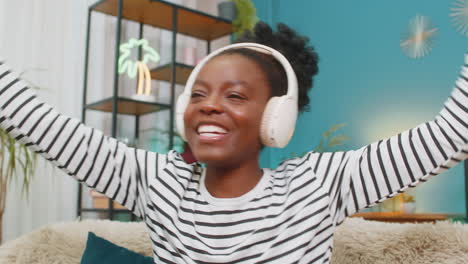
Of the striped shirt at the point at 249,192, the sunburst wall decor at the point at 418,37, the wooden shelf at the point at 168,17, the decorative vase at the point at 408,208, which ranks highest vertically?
the wooden shelf at the point at 168,17

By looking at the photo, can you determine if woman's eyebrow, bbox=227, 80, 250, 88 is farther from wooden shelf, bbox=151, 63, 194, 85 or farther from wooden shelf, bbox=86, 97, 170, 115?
wooden shelf, bbox=151, 63, 194, 85

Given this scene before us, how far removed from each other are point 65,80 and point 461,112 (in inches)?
108

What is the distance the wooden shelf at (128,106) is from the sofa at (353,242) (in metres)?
1.60

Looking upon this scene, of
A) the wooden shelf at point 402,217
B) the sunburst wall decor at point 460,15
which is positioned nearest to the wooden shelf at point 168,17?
the sunburst wall decor at point 460,15

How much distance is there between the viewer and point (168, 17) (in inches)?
126

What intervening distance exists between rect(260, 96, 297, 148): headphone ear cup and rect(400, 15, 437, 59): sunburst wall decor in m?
2.72

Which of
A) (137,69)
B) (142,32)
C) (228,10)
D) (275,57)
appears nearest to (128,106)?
(137,69)

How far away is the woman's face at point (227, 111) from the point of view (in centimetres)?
78

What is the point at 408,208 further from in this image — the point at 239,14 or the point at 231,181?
the point at 231,181

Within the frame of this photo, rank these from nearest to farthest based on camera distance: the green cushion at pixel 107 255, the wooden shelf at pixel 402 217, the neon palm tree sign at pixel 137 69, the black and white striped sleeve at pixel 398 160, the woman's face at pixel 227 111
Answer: the black and white striped sleeve at pixel 398 160 < the woman's face at pixel 227 111 < the green cushion at pixel 107 255 < the wooden shelf at pixel 402 217 < the neon palm tree sign at pixel 137 69

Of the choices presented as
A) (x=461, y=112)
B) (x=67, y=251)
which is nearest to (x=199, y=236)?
(x=461, y=112)

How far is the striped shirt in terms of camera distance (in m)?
0.73

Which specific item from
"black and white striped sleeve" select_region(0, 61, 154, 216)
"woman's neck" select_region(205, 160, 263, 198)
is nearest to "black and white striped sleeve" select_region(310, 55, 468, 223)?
"woman's neck" select_region(205, 160, 263, 198)

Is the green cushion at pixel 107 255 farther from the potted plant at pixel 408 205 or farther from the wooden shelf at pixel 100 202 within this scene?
the potted plant at pixel 408 205
